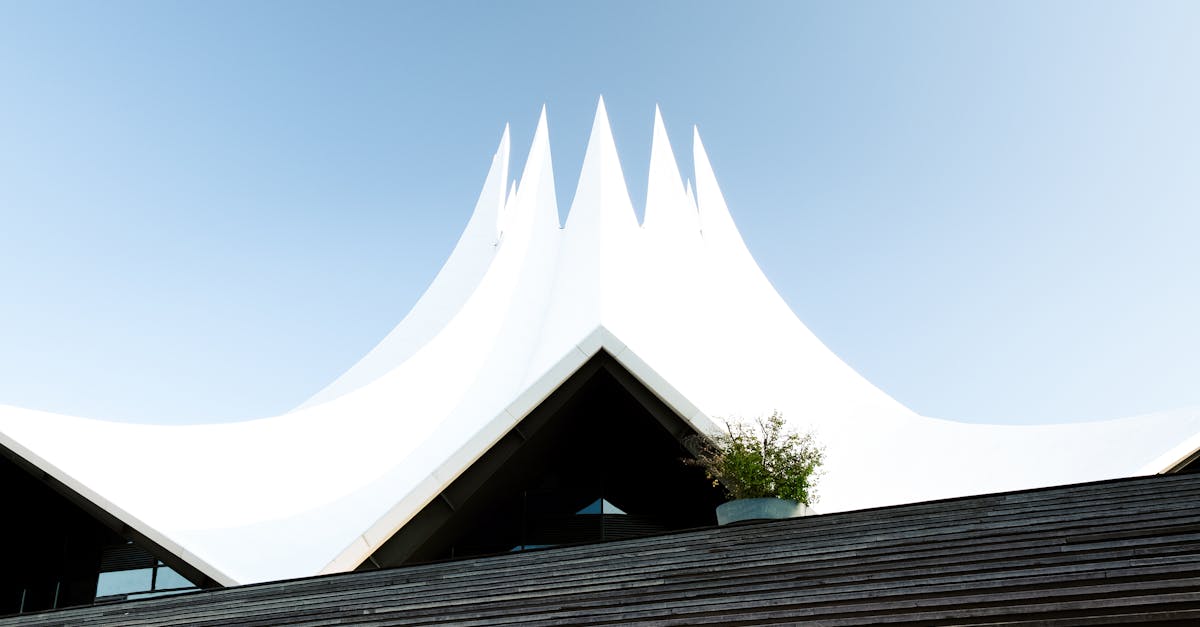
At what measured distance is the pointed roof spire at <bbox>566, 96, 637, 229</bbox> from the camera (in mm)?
16891

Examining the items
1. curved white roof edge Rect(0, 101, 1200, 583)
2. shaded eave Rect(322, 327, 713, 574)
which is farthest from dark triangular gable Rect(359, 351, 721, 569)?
curved white roof edge Rect(0, 101, 1200, 583)

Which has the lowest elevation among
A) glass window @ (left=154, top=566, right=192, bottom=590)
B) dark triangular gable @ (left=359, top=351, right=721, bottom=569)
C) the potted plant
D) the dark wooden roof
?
the dark wooden roof

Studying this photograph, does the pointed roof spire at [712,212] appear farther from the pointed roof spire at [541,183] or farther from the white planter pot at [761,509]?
the white planter pot at [761,509]

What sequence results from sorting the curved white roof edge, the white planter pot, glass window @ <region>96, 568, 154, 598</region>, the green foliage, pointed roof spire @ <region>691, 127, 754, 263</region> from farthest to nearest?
1. pointed roof spire @ <region>691, 127, 754, 263</region>
2. glass window @ <region>96, 568, 154, 598</region>
3. the curved white roof edge
4. the green foliage
5. the white planter pot

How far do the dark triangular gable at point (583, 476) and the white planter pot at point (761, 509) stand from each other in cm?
241

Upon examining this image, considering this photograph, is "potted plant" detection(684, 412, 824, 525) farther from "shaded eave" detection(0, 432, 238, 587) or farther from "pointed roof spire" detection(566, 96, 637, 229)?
"pointed roof spire" detection(566, 96, 637, 229)

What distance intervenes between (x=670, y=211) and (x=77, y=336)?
11283 millimetres

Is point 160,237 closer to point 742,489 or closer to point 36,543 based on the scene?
point 36,543

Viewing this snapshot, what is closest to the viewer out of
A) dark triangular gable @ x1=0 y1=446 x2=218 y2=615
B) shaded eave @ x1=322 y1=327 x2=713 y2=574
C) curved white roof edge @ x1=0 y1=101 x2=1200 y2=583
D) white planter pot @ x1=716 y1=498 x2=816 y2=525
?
white planter pot @ x1=716 y1=498 x2=816 y2=525

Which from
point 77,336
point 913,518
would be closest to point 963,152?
point 913,518

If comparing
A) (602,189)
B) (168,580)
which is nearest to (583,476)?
(168,580)

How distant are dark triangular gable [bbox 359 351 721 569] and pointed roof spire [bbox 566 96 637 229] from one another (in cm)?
651

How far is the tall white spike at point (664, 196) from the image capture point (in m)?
19.2

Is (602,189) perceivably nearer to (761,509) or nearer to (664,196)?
(664,196)
